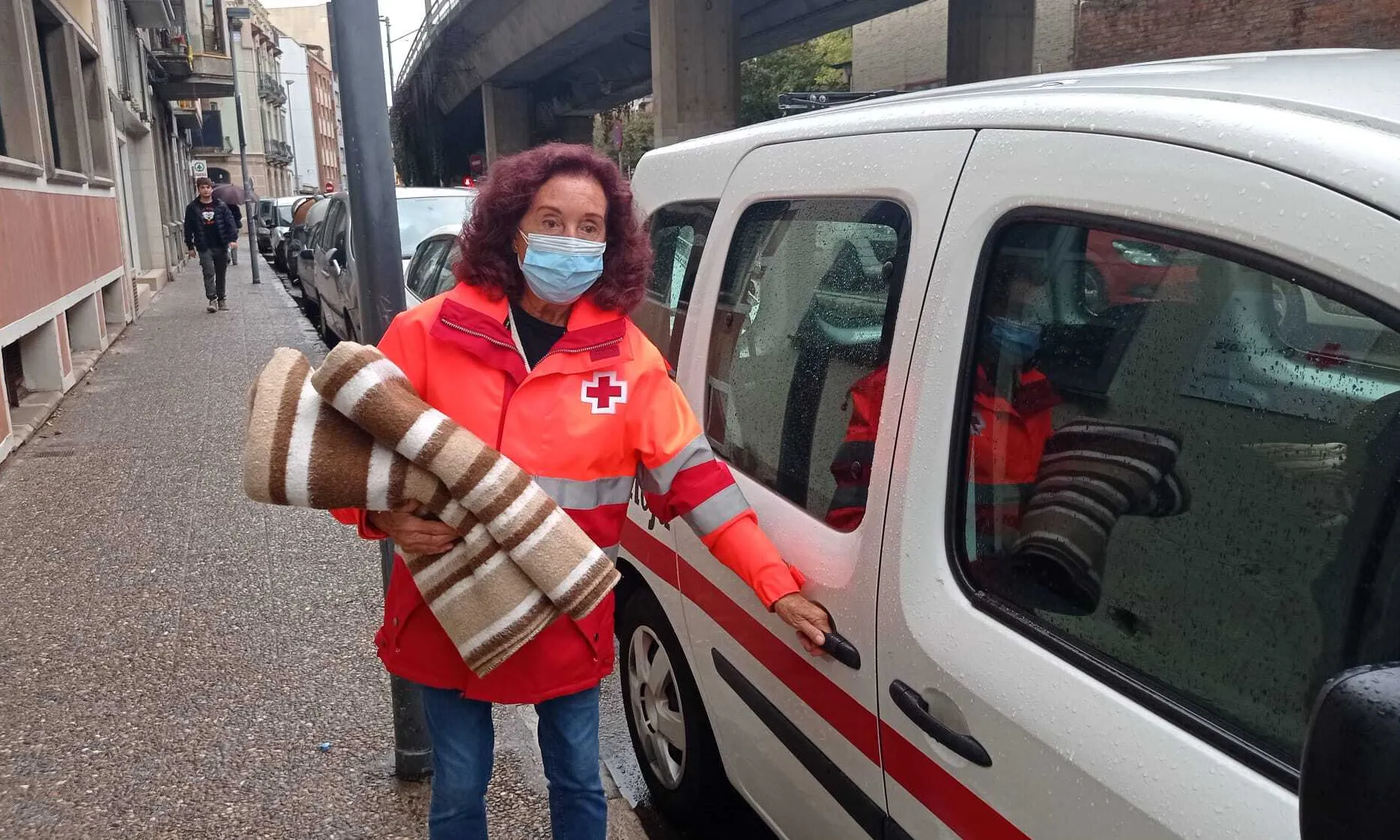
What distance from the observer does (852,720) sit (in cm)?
199

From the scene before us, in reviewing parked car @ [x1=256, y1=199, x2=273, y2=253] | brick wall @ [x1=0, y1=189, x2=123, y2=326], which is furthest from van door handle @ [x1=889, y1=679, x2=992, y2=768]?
parked car @ [x1=256, y1=199, x2=273, y2=253]

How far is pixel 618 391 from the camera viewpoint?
85.5 inches

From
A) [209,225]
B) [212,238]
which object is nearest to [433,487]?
[212,238]

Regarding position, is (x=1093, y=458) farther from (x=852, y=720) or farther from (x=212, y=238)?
(x=212, y=238)

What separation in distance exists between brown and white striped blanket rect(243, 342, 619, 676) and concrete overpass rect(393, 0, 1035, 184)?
1843cm

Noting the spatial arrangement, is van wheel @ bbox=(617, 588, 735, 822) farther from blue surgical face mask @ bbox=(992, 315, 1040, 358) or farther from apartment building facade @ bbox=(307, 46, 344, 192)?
apartment building facade @ bbox=(307, 46, 344, 192)

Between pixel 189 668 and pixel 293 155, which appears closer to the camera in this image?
pixel 189 668

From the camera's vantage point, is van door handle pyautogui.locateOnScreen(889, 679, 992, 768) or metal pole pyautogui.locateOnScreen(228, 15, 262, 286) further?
metal pole pyautogui.locateOnScreen(228, 15, 262, 286)

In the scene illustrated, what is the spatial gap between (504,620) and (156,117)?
27.8 m

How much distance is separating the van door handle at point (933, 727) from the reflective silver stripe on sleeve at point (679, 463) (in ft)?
2.09

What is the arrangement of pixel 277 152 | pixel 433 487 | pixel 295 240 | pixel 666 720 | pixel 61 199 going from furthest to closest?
1. pixel 277 152
2. pixel 295 240
3. pixel 61 199
4. pixel 666 720
5. pixel 433 487

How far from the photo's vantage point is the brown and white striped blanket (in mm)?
1891

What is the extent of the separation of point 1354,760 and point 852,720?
117cm

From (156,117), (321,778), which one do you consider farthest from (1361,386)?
(156,117)
